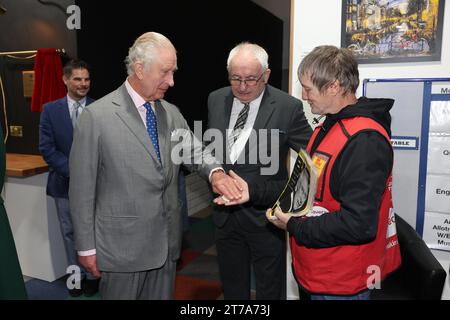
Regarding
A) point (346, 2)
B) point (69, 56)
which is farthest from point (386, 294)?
point (69, 56)

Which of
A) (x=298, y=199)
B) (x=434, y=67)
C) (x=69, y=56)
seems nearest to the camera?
(x=298, y=199)

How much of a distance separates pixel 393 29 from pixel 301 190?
1.43m

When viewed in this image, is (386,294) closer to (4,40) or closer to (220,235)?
(220,235)

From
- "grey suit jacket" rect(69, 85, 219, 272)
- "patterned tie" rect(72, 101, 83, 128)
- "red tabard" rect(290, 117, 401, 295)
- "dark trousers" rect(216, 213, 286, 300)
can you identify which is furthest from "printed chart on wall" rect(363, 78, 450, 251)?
"patterned tie" rect(72, 101, 83, 128)

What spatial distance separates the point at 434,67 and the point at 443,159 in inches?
21.5

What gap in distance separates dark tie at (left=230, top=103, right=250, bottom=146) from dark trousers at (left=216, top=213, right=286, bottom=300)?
0.47 m

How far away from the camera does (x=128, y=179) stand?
6.09 feet

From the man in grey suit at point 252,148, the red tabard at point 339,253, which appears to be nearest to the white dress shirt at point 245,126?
the man in grey suit at point 252,148

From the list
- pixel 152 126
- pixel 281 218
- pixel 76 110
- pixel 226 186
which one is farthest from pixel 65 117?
pixel 281 218

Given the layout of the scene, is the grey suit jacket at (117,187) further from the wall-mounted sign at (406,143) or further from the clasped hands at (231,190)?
the wall-mounted sign at (406,143)

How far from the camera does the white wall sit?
2293 mm
